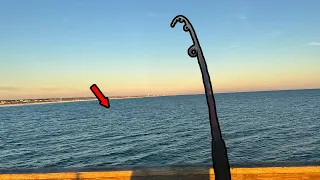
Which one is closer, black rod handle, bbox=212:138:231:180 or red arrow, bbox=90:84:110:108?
Result: red arrow, bbox=90:84:110:108

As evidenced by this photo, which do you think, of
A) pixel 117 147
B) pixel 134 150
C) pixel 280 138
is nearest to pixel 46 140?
pixel 117 147

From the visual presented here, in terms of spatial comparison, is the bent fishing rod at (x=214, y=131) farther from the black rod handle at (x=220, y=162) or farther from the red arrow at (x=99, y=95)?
the red arrow at (x=99, y=95)

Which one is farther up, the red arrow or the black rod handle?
the red arrow

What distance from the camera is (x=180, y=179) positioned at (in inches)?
348

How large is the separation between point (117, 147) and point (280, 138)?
55.5ft

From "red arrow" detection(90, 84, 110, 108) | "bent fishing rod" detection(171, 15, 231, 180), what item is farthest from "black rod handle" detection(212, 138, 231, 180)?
"red arrow" detection(90, 84, 110, 108)

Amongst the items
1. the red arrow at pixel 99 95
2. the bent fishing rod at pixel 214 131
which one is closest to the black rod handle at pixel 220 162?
the bent fishing rod at pixel 214 131

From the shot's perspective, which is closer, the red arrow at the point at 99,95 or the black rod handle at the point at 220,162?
the red arrow at the point at 99,95

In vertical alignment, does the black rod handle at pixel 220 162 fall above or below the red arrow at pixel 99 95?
below

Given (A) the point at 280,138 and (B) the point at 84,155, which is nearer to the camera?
(B) the point at 84,155

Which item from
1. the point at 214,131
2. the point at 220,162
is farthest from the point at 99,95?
the point at 220,162

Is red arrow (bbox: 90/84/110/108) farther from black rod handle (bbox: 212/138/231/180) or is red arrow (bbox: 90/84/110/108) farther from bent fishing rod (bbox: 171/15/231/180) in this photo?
black rod handle (bbox: 212/138/231/180)

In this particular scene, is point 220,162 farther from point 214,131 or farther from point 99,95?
point 99,95

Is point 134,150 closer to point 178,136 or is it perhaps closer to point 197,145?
point 197,145
